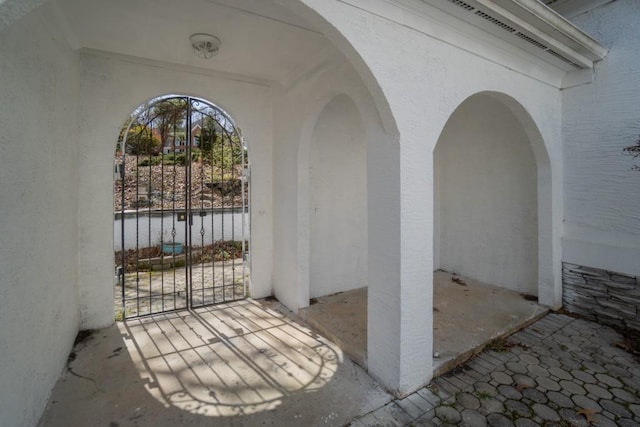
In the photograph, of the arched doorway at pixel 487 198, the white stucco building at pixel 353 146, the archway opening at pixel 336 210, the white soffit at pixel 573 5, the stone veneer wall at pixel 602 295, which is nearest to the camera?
the white stucco building at pixel 353 146

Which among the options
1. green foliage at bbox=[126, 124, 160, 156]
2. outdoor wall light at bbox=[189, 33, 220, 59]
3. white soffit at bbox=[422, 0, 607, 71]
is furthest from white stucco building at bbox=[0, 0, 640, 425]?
green foliage at bbox=[126, 124, 160, 156]

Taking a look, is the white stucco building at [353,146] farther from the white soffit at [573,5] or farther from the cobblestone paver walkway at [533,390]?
the cobblestone paver walkway at [533,390]

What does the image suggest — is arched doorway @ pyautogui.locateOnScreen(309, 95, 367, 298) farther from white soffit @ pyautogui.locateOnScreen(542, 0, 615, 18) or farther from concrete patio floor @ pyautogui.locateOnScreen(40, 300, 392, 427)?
white soffit @ pyautogui.locateOnScreen(542, 0, 615, 18)

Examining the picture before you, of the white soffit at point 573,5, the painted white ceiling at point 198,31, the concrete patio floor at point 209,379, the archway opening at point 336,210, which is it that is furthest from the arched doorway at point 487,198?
the concrete patio floor at point 209,379

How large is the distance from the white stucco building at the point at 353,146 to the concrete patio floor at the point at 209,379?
0.25 m

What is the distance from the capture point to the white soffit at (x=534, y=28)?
287cm

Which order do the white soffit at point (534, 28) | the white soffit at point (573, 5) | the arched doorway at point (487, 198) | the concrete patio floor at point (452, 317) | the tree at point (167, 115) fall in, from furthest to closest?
1. the arched doorway at point (487, 198)
2. the tree at point (167, 115)
3. the white soffit at point (573, 5)
4. the concrete patio floor at point (452, 317)
5. the white soffit at point (534, 28)

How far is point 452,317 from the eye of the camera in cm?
404

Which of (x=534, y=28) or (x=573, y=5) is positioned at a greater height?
(x=573, y=5)

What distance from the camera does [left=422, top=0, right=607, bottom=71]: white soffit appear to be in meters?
2.87

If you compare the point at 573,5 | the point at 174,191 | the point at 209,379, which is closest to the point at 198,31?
the point at 174,191

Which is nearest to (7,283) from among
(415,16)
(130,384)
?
(130,384)

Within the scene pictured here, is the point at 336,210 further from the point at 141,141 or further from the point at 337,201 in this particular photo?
the point at 141,141

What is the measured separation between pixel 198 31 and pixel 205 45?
0.27 meters
